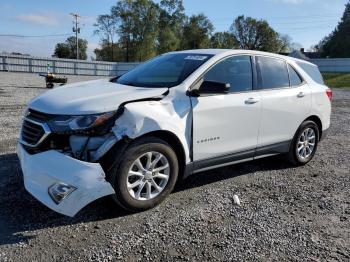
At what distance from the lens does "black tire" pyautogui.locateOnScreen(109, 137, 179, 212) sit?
3.72 meters

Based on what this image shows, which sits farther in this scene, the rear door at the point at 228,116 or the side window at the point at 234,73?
the side window at the point at 234,73

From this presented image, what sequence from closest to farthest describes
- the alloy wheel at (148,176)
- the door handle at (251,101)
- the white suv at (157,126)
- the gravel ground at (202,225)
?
the gravel ground at (202,225), the white suv at (157,126), the alloy wheel at (148,176), the door handle at (251,101)

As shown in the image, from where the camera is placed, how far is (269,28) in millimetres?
87750

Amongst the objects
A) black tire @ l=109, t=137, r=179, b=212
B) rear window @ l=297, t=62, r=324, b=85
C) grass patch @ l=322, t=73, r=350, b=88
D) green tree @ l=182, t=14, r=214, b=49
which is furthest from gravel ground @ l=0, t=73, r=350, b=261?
green tree @ l=182, t=14, r=214, b=49

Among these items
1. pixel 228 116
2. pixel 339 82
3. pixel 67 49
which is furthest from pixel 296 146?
pixel 67 49

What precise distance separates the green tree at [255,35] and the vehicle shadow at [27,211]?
86877 mm

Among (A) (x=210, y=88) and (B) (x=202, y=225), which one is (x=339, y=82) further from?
(B) (x=202, y=225)

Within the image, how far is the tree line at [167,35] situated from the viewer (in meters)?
63.1

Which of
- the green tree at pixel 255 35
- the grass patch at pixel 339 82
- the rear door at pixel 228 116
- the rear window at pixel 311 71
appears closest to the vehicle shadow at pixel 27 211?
the rear door at pixel 228 116

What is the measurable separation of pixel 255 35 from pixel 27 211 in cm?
9076

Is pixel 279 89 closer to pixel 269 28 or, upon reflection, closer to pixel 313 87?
pixel 313 87

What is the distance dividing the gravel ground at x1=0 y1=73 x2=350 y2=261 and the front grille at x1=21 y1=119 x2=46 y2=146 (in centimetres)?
74

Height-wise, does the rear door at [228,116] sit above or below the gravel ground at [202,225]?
above

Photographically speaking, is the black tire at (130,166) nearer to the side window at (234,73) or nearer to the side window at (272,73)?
the side window at (234,73)
